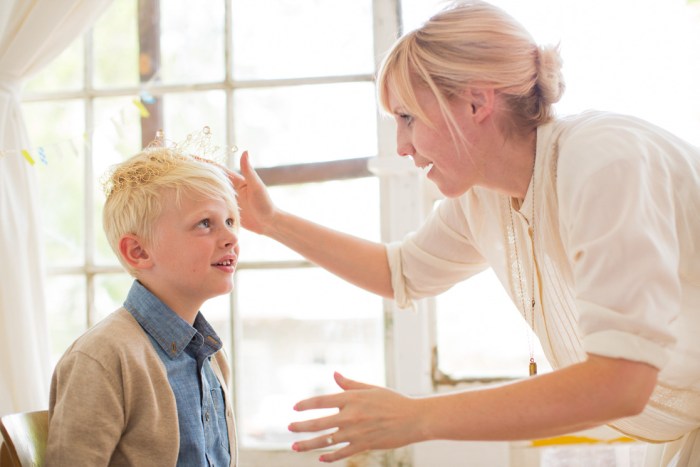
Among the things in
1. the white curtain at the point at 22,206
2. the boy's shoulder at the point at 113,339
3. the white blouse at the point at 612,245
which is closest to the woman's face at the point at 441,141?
the white blouse at the point at 612,245

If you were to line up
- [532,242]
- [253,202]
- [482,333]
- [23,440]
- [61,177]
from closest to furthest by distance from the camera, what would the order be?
[23,440] → [532,242] → [253,202] → [482,333] → [61,177]

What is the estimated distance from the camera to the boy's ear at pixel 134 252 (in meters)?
1.45

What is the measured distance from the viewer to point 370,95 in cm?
224

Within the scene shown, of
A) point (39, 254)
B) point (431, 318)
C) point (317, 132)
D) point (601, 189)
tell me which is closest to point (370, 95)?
point (317, 132)

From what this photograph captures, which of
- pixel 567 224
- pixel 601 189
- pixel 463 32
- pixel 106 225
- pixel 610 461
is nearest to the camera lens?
pixel 601 189

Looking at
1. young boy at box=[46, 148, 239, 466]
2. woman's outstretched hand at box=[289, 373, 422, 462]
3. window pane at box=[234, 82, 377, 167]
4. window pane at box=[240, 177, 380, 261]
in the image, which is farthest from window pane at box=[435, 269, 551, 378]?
woman's outstretched hand at box=[289, 373, 422, 462]

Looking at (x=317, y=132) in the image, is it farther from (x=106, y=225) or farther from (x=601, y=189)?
(x=601, y=189)

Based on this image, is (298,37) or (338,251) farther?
(298,37)

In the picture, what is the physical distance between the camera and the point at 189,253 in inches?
56.6

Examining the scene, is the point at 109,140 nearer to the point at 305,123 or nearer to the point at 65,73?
the point at 65,73

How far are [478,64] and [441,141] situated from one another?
0.51 ft

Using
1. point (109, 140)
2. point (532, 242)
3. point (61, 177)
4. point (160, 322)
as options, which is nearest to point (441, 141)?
point (532, 242)

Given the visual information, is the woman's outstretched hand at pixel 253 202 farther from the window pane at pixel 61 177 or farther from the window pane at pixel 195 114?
the window pane at pixel 61 177

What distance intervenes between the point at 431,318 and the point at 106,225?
1.04 metres
